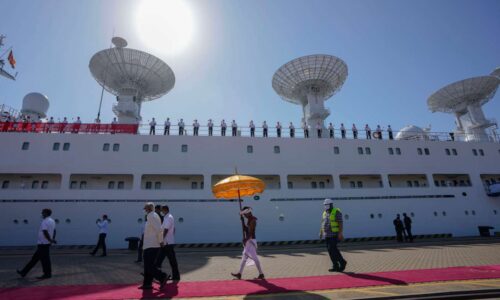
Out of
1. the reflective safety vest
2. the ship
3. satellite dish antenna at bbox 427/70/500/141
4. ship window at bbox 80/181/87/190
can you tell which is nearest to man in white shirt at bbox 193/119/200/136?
the ship

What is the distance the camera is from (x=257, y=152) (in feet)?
56.2

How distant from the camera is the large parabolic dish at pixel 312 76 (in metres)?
24.4

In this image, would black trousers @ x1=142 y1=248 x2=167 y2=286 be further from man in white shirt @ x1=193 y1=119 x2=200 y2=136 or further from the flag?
the flag

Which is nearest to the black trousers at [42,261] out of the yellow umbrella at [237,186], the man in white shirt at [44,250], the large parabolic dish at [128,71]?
the man in white shirt at [44,250]

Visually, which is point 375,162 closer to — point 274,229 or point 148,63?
point 274,229

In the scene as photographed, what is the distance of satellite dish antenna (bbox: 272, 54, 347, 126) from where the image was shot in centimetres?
2430

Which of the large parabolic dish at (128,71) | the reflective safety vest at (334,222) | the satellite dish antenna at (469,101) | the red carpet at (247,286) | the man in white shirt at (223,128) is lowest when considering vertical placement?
the red carpet at (247,286)

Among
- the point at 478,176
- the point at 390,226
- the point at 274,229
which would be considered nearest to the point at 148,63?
the point at 274,229

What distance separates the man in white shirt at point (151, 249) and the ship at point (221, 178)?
9584mm

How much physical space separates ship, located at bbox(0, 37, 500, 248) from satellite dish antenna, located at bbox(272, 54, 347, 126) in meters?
4.58

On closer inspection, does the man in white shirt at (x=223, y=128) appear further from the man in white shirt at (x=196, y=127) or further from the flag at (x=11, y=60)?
the flag at (x=11, y=60)

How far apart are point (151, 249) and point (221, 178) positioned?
12200 mm

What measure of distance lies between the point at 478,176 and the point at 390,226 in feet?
30.1

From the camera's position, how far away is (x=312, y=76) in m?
24.9
